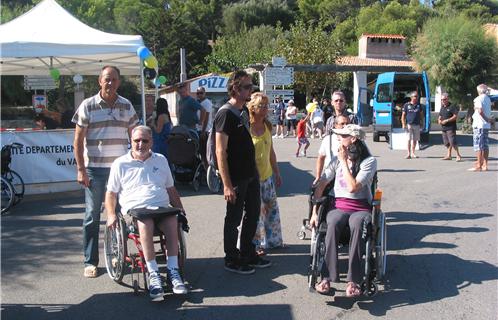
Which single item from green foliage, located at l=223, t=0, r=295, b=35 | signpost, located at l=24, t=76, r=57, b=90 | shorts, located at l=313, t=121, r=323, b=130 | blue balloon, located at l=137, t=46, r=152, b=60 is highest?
green foliage, located at l=223, t=0, r=295, b=35

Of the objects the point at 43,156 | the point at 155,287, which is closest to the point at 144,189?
the point at 155,287

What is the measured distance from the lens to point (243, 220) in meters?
5.43

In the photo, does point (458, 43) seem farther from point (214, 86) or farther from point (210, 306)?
point (210, 306)

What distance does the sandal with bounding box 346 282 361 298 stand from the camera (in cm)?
445

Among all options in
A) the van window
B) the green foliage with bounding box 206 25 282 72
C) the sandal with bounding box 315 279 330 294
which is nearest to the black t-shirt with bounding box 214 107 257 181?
the sandal with bounding box 315 279 330 294

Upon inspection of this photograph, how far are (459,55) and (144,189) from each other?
2315 centimetres

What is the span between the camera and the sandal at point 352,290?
175 inches

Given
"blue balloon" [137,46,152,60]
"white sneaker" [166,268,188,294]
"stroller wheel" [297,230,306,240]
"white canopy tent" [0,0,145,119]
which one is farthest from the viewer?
"blue balloon" [137,46,152,60]

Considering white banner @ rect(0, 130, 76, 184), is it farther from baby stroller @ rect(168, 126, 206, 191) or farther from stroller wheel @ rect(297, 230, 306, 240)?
stroller wheel @ rect(297, 230, 306, 240)

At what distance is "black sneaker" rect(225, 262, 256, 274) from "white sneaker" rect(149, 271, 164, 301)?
38.8 inches

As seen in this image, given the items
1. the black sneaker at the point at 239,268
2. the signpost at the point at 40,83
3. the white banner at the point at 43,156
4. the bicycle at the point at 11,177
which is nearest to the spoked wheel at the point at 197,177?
the white banner at the point at 43,156

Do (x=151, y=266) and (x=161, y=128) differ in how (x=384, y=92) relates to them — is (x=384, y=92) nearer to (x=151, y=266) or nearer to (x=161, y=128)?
(x=161, y=128)

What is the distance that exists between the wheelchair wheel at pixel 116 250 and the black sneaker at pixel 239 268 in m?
1.05

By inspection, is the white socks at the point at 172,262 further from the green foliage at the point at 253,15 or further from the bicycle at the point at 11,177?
the green foliage at the point at 253,15
